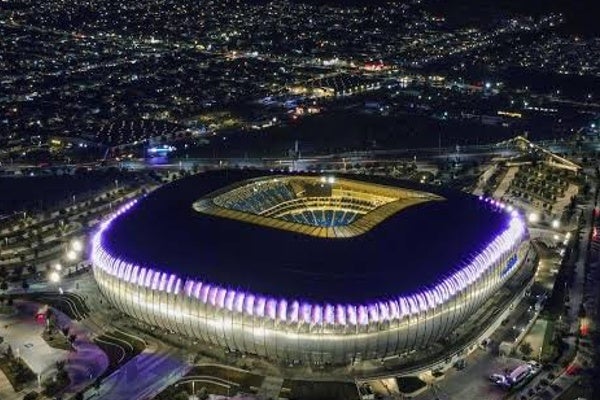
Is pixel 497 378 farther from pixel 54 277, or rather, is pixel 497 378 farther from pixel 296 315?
pixel 54 277

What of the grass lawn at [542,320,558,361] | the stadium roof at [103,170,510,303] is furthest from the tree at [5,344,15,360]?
the grass lawn at [542,320,558,361]

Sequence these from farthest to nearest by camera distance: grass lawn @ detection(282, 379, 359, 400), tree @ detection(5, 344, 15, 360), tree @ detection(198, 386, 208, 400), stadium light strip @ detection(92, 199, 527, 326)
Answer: tree @ detection(5, 344, 15, 360)
stadium light strip @ detection(92, 199, 527, 326)
grass lawn @ detection(282, 379, 359, 400)
tree @ detection(198, 386, 208, 400)

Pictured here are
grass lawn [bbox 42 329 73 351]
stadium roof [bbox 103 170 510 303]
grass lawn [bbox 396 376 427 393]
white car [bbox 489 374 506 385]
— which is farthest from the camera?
grass lawn [bbox 42 329 73 351]

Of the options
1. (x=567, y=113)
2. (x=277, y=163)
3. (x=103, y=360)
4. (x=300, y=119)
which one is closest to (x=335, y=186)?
(x=103, y=360)

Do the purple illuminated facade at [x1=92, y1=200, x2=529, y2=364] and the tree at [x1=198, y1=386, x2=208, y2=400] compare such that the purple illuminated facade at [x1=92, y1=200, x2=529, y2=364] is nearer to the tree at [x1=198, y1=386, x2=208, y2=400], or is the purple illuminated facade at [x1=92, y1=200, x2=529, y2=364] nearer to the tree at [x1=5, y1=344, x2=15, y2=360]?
the tree at [x1=198, y1=386, x2=208, y2=400]

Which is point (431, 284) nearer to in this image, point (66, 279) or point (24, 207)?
point (66, 279)
